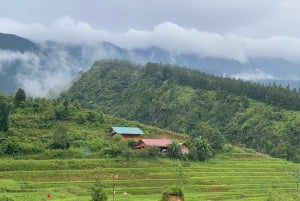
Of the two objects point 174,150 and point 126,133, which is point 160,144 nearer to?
point 174,150

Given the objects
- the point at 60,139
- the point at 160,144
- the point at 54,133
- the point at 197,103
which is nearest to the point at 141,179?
the point at 60,139

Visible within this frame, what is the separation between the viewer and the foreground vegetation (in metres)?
65.9

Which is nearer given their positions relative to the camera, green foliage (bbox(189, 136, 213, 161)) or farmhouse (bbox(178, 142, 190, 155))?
farmhouse (bbox(178, 142, 190, 155))

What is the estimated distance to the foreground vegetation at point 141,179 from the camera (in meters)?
65.9

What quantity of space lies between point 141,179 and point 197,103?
76.5 meters

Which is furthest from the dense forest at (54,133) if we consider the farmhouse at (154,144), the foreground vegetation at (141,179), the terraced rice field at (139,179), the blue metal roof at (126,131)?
the terraced rice field at (139,179)

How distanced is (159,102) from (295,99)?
39.3 metres

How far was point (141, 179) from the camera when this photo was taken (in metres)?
75.5

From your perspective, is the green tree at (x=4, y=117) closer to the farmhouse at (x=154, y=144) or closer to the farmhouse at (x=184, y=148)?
the farmhouse at (x=154, y=144)

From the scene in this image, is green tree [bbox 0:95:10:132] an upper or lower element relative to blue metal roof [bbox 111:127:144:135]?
upper

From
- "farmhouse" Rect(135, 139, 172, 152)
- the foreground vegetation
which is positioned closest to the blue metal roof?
"farmhouse" Rect(135, 139, 172, 152)

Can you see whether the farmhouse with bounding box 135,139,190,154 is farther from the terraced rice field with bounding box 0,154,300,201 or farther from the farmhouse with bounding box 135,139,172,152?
the terraced rice field with bounding box 0,154,300,201

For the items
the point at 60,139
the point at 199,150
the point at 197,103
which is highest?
the point at 197,103

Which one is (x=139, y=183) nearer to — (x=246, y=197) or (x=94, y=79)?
(x=246, y=197)
